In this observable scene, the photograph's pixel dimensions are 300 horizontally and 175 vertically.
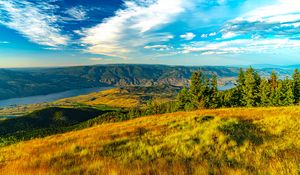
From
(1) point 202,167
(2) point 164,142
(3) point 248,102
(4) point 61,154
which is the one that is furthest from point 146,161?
(3) point 248,102

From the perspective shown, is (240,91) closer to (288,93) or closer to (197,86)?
(288,93)

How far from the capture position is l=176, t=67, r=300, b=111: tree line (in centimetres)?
6519

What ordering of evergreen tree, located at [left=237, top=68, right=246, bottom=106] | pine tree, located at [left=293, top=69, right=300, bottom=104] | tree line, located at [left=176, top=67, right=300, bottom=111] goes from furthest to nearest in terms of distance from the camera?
evergreen tree, located at [left=237, top=68, right=246, bottom=106]
pine tree, located at [left=293, top=69, right=300, bottom=104]
tree line, located at [left=176, top=67, right=300, bottom=111]

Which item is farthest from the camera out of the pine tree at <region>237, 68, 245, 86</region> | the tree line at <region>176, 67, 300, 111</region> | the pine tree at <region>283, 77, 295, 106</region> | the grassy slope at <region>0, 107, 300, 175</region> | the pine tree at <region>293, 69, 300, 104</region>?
the pine tree at <region>237, 68, 245, 86</region>

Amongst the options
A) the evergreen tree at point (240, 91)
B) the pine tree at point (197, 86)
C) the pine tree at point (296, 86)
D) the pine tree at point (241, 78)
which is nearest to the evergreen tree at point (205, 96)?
the pine tree at point (197, 86)

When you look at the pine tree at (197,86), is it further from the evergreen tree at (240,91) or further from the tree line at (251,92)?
the evergreen tree at (240,91)

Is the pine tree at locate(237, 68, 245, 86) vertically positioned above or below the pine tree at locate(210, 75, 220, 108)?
above

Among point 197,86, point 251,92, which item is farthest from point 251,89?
point 197,86

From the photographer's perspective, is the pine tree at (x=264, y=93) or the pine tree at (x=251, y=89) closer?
the pine tree at (x=264, y=93)

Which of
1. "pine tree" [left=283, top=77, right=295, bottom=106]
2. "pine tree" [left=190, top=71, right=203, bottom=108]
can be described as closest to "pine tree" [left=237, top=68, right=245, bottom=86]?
"pine tree" [left=283, top=77, right=295, bottom=106]

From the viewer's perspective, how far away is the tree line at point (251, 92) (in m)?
65.2

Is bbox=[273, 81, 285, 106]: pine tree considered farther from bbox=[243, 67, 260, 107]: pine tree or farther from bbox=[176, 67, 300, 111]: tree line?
bbox=[243, 67, 260, 107]: pine tree

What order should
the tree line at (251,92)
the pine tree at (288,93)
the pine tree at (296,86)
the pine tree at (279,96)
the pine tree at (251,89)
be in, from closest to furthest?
1. the pine tree at (288,93)
2. the pine tree at (279,96)
3. the tree line at (251,92)
4. the pine tree at (296,86)
5. the pine tree at (251,89)

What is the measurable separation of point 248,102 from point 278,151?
68.5m
